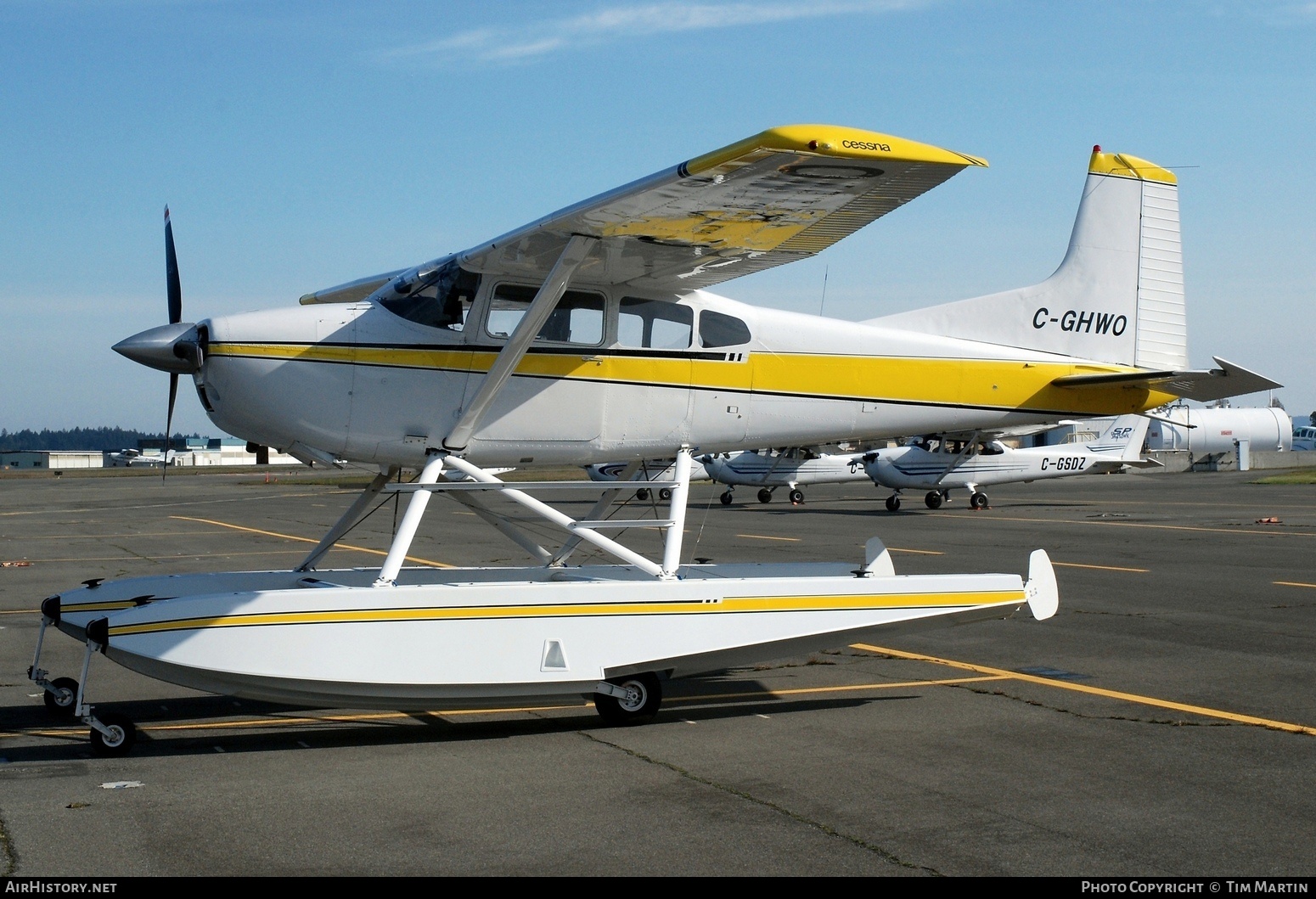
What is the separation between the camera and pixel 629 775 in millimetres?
6000

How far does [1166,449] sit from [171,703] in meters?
65.6

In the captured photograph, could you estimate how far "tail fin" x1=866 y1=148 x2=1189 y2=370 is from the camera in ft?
32.3

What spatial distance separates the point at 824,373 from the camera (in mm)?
8953

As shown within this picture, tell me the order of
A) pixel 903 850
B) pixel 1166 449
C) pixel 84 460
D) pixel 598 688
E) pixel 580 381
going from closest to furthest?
pixel 903 850 < pixel 598 688 < pixel 580 381 < pixel 1166 449 < pixel 84 460

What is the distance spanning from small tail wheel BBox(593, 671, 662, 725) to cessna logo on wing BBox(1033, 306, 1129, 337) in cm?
484

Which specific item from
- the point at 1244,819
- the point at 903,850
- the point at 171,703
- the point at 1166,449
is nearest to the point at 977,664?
the point at 1244,819

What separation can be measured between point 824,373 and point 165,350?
4671 mm

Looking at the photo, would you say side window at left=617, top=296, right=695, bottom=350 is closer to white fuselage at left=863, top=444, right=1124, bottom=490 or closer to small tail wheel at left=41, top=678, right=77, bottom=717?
small tail wheel at left=41, top=678, right=77, bottom=717

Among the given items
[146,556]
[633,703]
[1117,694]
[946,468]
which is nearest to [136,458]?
[946,468]

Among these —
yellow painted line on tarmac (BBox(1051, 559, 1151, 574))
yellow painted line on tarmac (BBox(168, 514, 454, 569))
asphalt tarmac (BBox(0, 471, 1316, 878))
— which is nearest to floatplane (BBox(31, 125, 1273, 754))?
asphalt tarmac (BBox(0, 471, 1316, 878))

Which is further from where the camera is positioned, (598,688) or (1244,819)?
(598,688)

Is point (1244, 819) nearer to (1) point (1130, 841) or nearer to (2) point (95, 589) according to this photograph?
(1) point (1130, 841)

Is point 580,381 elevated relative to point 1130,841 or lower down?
elevated
